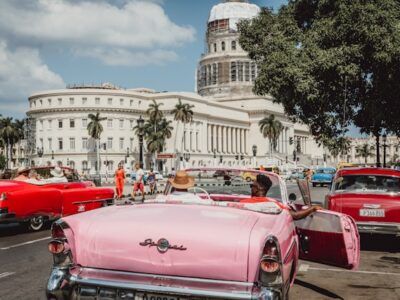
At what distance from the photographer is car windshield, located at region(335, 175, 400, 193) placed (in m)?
11.0

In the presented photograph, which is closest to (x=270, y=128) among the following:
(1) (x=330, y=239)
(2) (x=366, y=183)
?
(2) (x=366, y=183)

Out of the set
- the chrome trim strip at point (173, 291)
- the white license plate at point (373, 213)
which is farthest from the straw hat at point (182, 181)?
the white license plate at point (373, 213)

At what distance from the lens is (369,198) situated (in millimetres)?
10242

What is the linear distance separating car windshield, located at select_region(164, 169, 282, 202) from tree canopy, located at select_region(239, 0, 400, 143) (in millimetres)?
11203

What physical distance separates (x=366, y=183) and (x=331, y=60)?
676 centimetres

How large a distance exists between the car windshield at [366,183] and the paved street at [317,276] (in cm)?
115

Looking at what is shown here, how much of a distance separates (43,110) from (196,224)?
112716 mm

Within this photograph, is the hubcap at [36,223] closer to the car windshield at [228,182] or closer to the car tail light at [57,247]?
the car windshield at [228,182]

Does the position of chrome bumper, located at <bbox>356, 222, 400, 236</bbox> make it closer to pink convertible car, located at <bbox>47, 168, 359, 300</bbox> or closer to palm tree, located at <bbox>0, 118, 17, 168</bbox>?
pink convertible car, located at <bbox>47, 168, 359, 300</bbox>

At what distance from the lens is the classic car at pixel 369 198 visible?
1002 centimetres

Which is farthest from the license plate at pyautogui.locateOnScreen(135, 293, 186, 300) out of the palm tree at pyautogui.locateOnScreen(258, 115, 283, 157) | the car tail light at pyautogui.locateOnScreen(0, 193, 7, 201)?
the palm tree at pyautogui.locateOnScreen(258, 115, 283, 157)

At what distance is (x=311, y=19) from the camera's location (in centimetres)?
1983

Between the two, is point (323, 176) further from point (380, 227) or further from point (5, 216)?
point (5, 216)

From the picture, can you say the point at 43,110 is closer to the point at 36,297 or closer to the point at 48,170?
the point at 48,170
